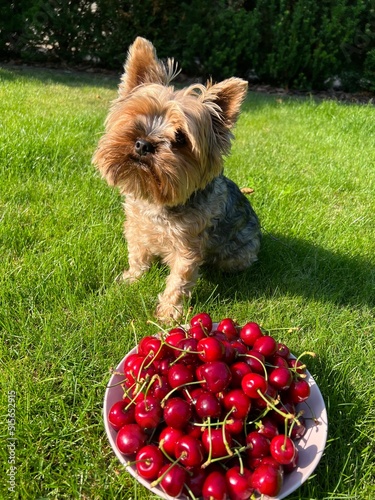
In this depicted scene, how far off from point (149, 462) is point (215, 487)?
30 cm

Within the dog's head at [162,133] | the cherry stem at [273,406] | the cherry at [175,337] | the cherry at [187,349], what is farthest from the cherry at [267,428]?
the dog's head at [162,133]

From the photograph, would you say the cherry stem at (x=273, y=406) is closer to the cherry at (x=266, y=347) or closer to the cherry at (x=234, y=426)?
the cherry at (x=234, y=426)

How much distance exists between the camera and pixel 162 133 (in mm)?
2990

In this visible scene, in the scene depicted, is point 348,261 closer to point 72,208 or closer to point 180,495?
point 72,208

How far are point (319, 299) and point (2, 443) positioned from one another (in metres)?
2.71

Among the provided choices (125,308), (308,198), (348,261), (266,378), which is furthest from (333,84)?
(266,378)

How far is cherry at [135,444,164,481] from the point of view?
74.5 inches

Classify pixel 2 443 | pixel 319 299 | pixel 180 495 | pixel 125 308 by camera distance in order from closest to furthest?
1. pixel 180 495
2. pixel 2 443
3. pixel 125 308
4. pixel 319 299

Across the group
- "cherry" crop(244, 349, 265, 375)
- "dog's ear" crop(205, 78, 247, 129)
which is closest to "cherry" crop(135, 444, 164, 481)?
"cherry" crop(244, 349, 265, 375)

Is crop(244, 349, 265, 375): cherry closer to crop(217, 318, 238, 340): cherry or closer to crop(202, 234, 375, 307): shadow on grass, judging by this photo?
crop(217, 318, 238, 340): cherry

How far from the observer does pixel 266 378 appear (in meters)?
2.10

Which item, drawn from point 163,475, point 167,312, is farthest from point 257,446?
point 167,312

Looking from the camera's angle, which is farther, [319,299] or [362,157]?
[362,157]

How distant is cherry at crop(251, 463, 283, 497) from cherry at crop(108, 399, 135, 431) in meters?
0.64
